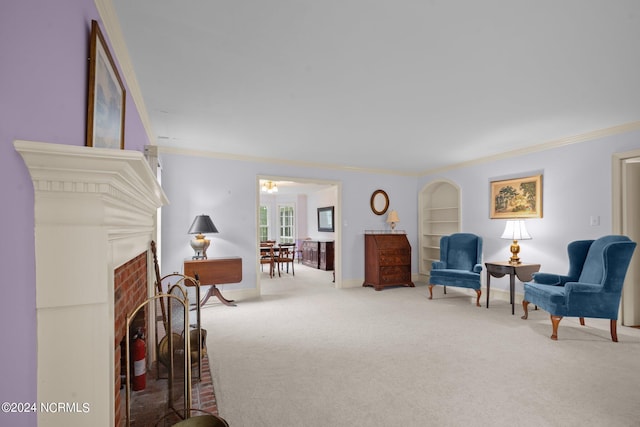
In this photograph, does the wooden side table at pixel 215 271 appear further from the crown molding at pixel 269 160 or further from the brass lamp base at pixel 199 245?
the crown molding at pixel 269 160

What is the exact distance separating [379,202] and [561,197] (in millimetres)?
2855

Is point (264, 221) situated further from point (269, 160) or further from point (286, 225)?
point (269, 160)

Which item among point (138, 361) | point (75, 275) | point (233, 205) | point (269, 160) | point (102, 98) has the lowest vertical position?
point (138, 361)

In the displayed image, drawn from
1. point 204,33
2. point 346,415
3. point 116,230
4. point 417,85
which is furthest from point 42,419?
point 417,85

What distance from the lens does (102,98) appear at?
5.05 ft

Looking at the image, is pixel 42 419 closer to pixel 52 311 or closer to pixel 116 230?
pixel 52 311

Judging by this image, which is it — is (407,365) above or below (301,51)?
below

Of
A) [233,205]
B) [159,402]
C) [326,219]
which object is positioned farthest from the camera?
[326,219]

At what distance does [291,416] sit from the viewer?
6.35 feet

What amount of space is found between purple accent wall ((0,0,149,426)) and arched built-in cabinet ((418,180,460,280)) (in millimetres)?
5953

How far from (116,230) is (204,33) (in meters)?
1.31

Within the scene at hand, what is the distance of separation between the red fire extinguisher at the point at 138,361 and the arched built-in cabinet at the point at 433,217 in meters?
5.41

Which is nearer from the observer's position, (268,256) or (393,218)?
(393,218)

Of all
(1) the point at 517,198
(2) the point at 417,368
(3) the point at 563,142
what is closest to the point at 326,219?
(1) the point at 517,198
